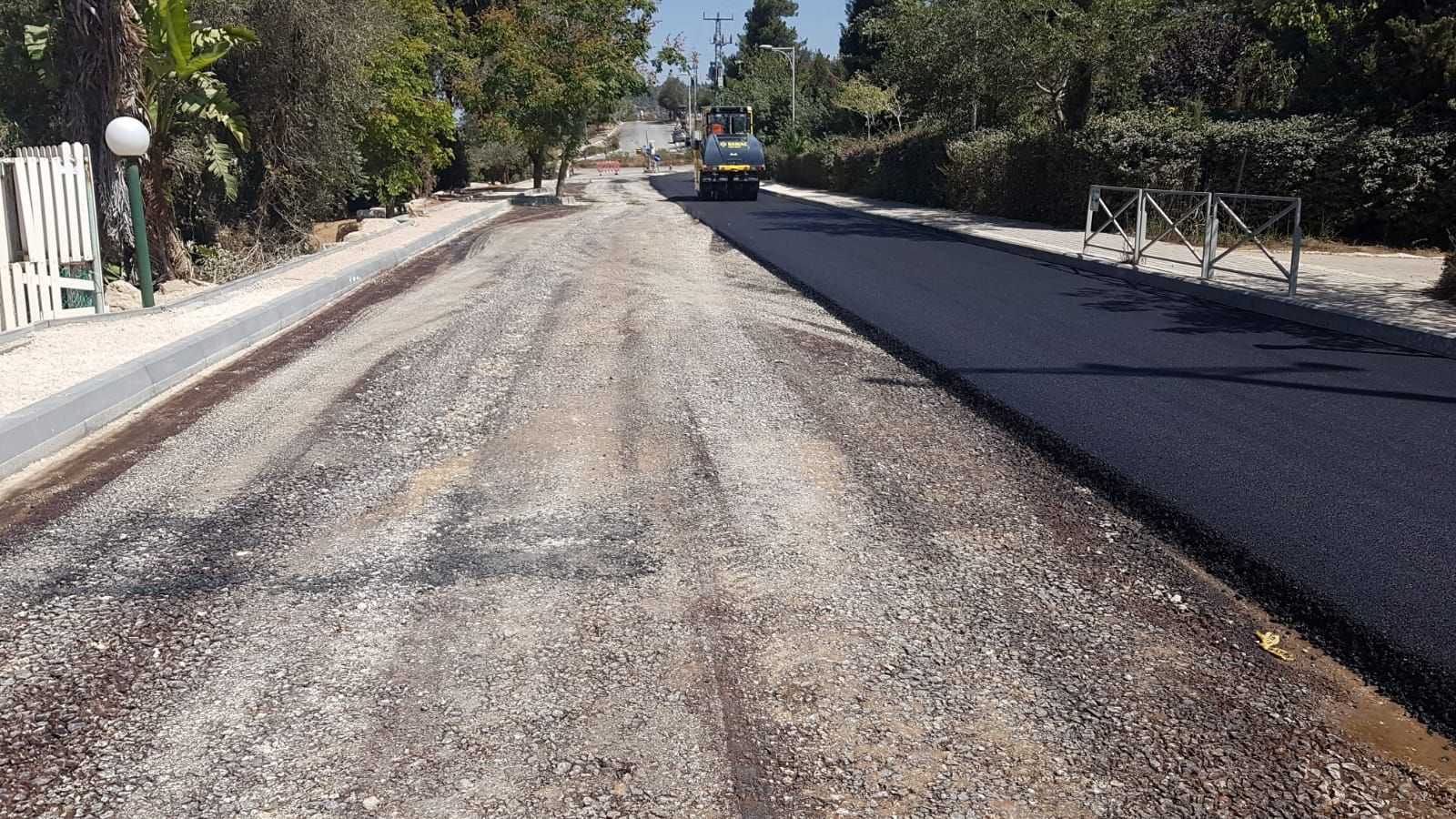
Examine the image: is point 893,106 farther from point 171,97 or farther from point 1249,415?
point 1249,415

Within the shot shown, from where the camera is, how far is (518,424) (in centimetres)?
746

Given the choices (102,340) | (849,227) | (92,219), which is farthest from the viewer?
(849,227)

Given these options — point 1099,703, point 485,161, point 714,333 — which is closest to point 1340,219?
point 714,333

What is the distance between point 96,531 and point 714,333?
624 centimetres

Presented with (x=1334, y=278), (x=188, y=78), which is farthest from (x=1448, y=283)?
(x=188, y=78)

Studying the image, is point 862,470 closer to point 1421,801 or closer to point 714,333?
point 1421,801

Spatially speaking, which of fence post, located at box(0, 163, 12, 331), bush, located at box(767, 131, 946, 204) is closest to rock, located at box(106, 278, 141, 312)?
fence post, located at box(0, 163, 12, 331)

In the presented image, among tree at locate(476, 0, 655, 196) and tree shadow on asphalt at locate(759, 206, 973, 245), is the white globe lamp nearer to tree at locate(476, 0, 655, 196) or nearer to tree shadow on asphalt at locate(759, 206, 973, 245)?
tree shadow on asphalt at locate(759, 206, 973, 245)

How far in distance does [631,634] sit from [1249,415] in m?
5.08

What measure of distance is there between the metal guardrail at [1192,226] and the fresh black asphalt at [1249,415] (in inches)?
43.8

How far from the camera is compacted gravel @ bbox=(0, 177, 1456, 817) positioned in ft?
11.3

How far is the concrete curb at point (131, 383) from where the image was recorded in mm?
6898

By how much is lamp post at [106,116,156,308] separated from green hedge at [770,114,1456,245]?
52.9 feet

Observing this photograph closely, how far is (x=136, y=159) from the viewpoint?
39.7 ft
